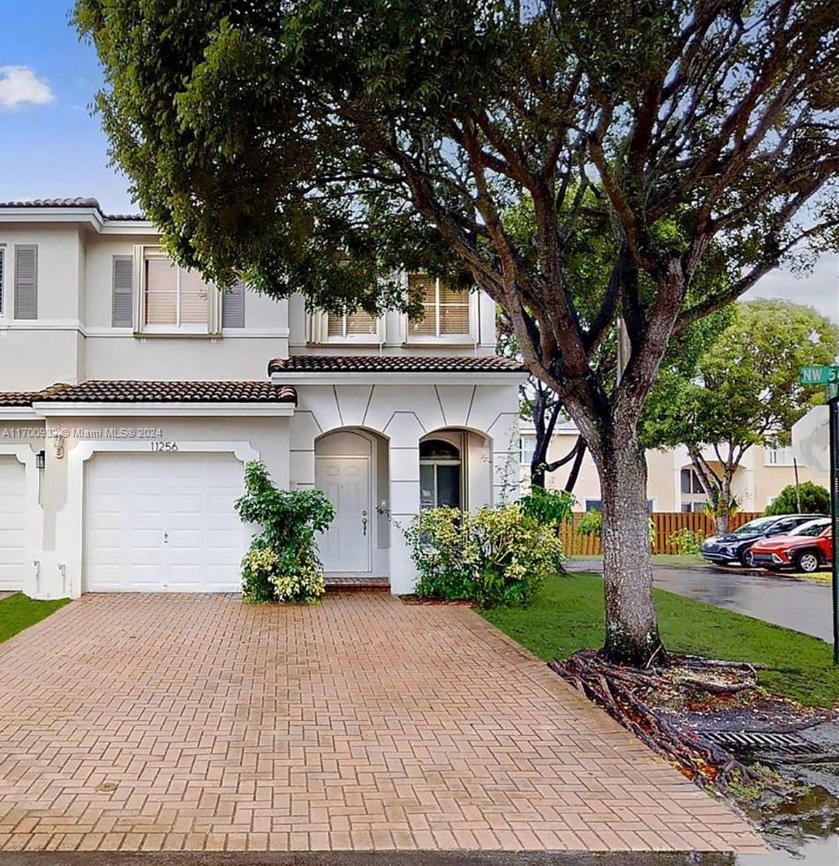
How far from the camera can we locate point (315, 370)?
15258 mm

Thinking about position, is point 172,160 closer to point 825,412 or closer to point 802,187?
point 802,187

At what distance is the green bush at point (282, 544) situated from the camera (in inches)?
562

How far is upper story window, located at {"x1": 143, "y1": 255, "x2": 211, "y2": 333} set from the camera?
16.8m

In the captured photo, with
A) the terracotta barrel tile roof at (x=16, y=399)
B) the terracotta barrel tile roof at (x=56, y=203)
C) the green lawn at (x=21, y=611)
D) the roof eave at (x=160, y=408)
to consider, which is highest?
the terracotta barrel tile roof at (x=56, y=203)

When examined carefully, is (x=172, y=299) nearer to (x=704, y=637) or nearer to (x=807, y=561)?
(x=704, y=637)

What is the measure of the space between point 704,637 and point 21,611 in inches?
406

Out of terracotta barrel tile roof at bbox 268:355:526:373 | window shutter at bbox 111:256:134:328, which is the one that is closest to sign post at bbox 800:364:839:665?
terracotta barrel tile roof at bbox 268:355:526:373

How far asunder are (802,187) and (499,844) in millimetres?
8386

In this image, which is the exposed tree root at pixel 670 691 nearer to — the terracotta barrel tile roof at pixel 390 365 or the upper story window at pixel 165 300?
the terracotta barrel tile roof at pixel 390 365

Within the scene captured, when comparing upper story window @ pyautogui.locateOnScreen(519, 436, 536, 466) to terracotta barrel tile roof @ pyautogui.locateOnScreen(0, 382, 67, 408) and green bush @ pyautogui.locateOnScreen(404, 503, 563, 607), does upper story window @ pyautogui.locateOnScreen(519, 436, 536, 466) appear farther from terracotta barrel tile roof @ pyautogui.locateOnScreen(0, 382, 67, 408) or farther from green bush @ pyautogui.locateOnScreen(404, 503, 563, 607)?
terracotta barrel tile roof @ pyautogui.locateOnScreen(0, 382, 67, 408)

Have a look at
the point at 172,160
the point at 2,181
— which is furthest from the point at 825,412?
the point at 2,181

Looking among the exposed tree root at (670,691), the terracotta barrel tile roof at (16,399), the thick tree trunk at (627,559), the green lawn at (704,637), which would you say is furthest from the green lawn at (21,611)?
the thick tree trunk at (627,559)

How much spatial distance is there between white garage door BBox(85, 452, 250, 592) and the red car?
1445 centimetres

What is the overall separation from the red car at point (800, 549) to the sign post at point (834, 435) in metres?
13.0
